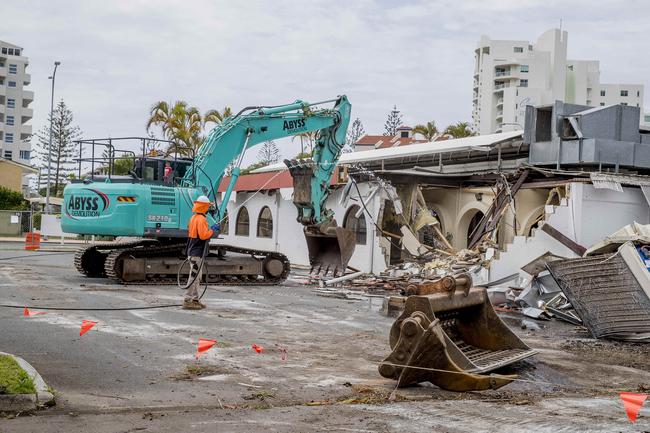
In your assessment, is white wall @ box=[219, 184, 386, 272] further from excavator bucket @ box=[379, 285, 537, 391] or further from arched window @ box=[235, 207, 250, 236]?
excavator bucket @ box=[379, 285, 537, 391]

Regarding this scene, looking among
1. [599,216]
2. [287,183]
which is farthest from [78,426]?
[287,183]

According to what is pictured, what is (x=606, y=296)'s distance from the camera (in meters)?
13.4

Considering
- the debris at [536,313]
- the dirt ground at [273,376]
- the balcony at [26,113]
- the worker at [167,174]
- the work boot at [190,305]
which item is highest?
the balcony at [26,113]

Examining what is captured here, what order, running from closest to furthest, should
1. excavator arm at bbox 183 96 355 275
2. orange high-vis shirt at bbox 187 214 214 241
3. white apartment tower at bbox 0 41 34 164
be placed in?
orange high-vis shirt at bbox 187 214 214 241
excavator arm at bbox 183 96 355 275
white apartment tower at bbox 0 41 34 164

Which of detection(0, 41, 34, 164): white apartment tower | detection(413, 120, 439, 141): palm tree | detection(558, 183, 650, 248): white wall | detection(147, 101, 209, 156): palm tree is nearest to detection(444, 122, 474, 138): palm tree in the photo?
detection(413, 120, 439, 141): palm tree

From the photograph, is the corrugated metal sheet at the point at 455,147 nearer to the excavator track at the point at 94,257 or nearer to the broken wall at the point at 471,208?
the broken wall at the point at 471,208

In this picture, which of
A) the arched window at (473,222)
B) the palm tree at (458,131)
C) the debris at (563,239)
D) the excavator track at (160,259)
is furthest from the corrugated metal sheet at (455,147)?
the palm tree at (458,131)

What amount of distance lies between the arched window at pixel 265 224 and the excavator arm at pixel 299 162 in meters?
12.3

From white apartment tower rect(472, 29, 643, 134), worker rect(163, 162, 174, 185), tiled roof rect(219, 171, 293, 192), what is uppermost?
white apartment tower rect(472, 29, 643, 134)

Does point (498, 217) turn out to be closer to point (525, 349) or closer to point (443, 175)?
point (443, 175)

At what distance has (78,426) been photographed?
20.7 feet

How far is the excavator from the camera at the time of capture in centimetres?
1847

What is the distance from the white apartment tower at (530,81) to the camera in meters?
111

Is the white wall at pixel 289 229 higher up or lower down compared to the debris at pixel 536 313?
higher up
